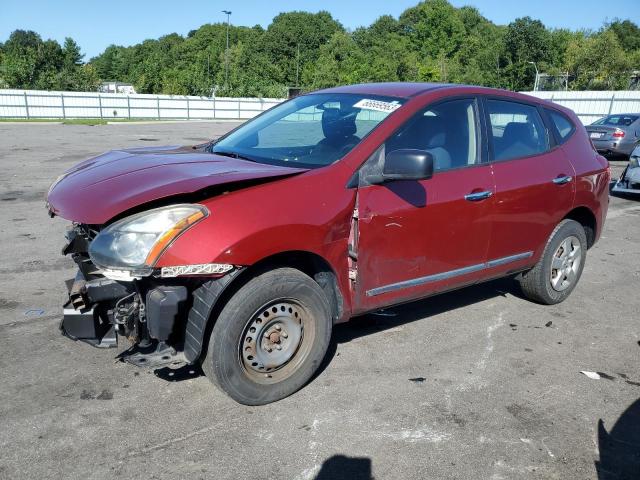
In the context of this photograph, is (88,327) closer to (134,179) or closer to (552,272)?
(134,179)

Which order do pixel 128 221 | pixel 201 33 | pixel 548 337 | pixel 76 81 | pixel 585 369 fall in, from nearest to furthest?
pixel 128 221, pixel 585 369, pixel 548 337, pixel 76 81, pixel 201 33

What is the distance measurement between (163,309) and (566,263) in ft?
12.4

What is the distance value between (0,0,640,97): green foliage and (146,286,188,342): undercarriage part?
157 feet

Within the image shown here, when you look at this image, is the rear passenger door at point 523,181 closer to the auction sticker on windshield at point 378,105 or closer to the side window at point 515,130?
the side window at point 515,130

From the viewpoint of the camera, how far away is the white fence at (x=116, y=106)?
108 ft

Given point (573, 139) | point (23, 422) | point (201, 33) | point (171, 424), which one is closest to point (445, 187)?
point (573, 139)

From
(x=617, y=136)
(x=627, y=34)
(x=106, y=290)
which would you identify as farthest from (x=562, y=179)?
(x=627, y=34)

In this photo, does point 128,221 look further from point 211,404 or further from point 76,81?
point 76,81

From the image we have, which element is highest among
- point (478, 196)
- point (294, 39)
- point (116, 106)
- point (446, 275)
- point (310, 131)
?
point (294, 39)

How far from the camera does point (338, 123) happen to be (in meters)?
3.97

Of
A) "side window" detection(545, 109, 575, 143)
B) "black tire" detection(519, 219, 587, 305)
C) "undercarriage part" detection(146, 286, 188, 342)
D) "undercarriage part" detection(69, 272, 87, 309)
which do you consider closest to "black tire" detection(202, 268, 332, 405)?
"undercarriage part" detection(146, 286, 188, 342)

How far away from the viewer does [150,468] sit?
2.70 metres

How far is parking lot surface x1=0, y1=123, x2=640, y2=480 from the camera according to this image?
2805mm

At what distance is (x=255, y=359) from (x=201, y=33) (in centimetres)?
11875
